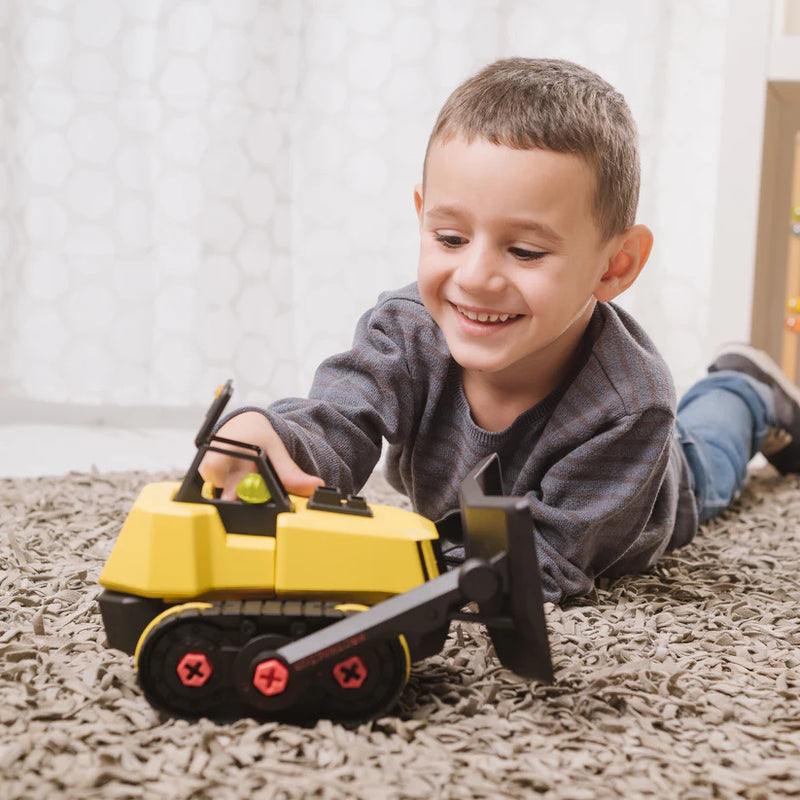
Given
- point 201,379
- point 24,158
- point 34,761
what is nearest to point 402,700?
point 34,761

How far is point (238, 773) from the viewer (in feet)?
1.99

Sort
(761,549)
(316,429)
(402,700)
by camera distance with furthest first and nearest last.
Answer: (761,549)
(316,429)
(402,700)

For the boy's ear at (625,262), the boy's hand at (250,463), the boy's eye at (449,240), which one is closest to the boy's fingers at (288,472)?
the boy's hand at (250,463)

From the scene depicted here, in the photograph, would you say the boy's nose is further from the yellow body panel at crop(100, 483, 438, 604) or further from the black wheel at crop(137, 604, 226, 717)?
the black wheel at crop(137, 604, 226, 717)

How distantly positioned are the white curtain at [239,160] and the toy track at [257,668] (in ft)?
4.42

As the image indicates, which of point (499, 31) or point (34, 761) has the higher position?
point (499, 31)

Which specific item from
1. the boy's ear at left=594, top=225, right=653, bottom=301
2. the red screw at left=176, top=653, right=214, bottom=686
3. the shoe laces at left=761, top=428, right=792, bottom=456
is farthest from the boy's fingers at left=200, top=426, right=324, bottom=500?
the shoe laces at left=761, top=428, right=792, bottom=456

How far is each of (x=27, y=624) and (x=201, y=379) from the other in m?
1.16

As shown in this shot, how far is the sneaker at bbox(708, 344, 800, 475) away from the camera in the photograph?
158 centimetres

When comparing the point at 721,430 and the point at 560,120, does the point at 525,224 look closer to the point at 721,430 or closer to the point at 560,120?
the point at 560,120

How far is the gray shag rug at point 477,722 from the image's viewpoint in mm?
603

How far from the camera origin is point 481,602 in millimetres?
645

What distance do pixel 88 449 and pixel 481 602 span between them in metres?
1.25

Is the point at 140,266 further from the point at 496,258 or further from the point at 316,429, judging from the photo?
the point at 496,258
